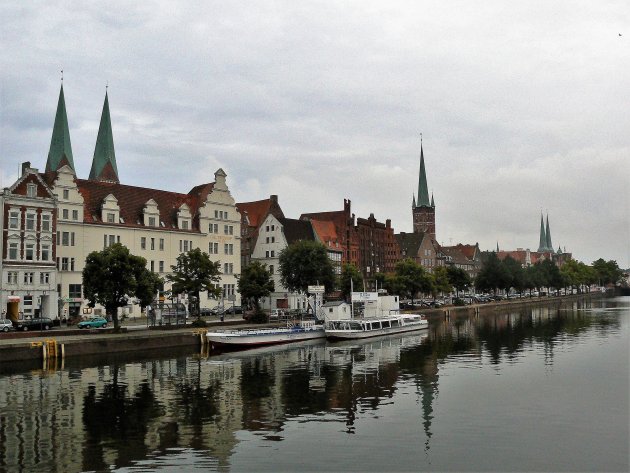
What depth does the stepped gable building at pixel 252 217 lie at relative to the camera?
138375 millimetres

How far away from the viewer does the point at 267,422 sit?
114 ft

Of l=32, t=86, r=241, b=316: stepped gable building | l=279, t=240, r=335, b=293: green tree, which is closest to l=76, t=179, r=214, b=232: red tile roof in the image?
l=32, t=86, r=241, b=316: stepped gable building

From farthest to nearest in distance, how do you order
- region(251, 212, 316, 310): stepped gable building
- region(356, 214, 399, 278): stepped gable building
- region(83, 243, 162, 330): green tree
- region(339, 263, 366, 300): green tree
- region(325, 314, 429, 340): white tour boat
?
region(356, 214, 399, 278): stepped gable building < region(251, 212, 316, 310): stepped gable building < region(339, 263, 366, 300): green tree < region(325, 314, 429, 340): white tour boat < region(83, 243, 162, 330): green tree

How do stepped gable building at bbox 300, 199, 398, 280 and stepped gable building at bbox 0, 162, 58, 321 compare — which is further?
stepped gable building at bbox 300, 199, 398, 280

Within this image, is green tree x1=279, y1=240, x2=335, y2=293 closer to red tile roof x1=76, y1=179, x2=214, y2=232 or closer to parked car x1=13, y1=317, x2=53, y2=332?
red tile roof x1=76, y1=179, x2=214, y2=232

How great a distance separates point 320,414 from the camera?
36688 millimetres

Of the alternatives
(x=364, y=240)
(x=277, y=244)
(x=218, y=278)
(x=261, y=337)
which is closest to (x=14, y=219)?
(x=218, y=278)

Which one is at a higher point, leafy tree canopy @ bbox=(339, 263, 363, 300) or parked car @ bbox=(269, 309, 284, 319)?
leafy tree canopy @ bbox=(339, 263, 363, 300)

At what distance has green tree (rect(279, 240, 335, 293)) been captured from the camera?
4348 inches

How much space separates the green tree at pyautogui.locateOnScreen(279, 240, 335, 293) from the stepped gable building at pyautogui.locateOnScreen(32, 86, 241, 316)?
33.7 feet

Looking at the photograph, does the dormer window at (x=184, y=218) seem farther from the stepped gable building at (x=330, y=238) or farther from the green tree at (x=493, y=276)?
the green tree at (x=493, y=276)

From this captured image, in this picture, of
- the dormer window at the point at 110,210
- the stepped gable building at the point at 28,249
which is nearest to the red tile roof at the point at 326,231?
the dormer window at the point at 110,210

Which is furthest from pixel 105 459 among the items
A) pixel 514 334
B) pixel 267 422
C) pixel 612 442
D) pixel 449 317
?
pixel 449 317

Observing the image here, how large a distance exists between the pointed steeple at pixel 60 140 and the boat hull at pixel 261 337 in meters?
90.7
